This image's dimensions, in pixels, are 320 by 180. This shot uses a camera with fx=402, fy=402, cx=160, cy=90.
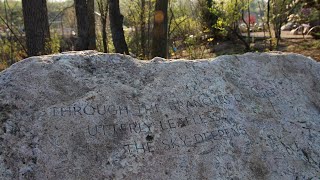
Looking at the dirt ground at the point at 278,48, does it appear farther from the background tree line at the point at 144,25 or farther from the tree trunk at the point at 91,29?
the tree trunk at the point at 91,29

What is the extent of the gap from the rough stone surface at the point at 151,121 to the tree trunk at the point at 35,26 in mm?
4088

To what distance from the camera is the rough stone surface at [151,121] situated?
2.61 meters

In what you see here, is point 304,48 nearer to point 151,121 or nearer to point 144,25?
point 144,25

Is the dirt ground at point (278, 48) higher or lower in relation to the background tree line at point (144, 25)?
lower

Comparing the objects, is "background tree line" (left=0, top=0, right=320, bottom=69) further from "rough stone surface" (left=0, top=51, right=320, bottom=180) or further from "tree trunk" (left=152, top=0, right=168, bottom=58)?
"rough stone surface" (left=0, top=51, right=320, bottom=180)

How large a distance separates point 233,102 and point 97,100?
1086 mm

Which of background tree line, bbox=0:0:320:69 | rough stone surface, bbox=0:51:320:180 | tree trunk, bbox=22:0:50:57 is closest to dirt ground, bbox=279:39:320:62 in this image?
background tree line, bbox=0:0:320:69

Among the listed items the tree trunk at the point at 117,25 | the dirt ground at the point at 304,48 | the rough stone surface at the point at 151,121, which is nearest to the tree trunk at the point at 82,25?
the tree trunk at the point at 117,25

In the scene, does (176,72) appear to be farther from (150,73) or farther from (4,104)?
(4,104)

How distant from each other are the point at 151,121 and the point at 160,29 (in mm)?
4813

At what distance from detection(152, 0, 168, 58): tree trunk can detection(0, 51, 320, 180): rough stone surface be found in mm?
4021

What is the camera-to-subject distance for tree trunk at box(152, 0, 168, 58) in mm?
7410

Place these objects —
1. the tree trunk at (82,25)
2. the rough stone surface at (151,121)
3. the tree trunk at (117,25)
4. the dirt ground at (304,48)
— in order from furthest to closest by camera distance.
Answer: the dirt ground at (304,48) < the tree trunk at (117,25) < the tree trunk at (82,25) < the rough stone surface at (151,121)

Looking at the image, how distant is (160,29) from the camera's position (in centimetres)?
752
